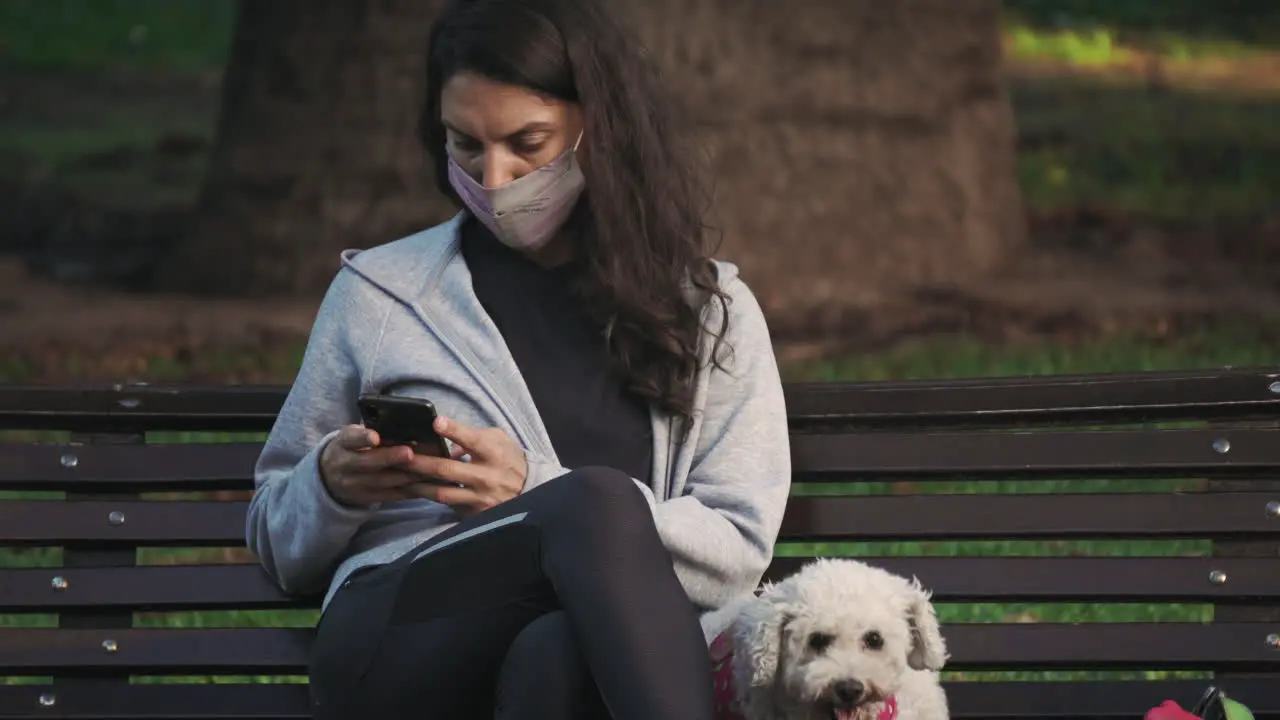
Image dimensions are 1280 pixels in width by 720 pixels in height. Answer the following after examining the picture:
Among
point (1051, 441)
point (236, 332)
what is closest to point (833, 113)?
point (236, 332)

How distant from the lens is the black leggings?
3.55 meters

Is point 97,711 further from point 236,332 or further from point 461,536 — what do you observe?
point 236,332

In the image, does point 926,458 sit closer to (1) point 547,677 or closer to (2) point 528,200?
(2) point 528,200

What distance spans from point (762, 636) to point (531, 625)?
1.38 ft

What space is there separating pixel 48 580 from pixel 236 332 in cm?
436

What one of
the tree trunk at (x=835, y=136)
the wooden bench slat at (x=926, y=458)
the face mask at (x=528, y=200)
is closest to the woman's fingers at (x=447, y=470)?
the face mask at (x=528, y=200)

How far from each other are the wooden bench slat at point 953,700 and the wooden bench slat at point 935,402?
0.52 metres

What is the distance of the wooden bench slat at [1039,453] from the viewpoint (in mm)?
4465

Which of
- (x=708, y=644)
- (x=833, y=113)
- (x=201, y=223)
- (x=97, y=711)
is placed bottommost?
(x=97, y=711)

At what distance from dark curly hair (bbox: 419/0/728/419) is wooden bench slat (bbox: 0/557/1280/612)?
2.07 feet

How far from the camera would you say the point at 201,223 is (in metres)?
9.30

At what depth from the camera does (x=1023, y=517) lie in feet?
14.5

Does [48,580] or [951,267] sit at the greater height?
[951,267]

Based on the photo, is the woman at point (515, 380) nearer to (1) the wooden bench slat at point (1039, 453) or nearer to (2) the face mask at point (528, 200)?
(2) the face mask at point (528, 200)
